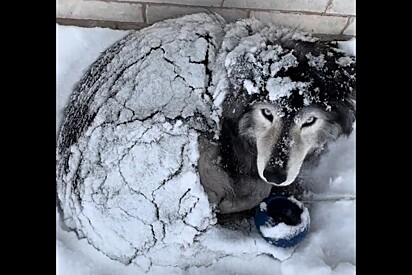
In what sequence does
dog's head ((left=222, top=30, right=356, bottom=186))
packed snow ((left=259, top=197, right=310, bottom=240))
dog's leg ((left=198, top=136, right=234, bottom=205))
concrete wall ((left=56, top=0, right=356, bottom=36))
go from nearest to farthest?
1. dog's head ((left=222, top=30, right=356, bottom=186))
2. dog's leg ((left=198, top=136, right=234, bottom=205))
3. packed snow ((left=259, top=197, right=310, bottom=240))
4. concrete wall ((left=56, top=0, right=356, bottom=36))

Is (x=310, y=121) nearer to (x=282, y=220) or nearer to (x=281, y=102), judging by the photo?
(x=281, y=102)

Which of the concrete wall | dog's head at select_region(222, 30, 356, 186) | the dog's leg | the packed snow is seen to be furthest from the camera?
the concrete wall

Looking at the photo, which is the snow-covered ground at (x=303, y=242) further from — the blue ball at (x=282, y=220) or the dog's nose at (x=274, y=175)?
the dog's nose at (x=274, y=175)

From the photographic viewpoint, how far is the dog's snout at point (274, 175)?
1.88 metres

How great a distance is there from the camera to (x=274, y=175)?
Result: 74.3 inches

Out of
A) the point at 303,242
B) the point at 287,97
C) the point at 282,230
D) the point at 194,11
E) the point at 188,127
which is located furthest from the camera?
the point at 194,11

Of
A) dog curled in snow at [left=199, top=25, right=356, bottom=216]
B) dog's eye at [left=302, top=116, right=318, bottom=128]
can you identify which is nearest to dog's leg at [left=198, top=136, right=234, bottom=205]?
dog curled in snow at [left=199, top=25, right=356, bottom=216]

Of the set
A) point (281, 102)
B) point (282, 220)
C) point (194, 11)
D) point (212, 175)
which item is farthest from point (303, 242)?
point (194, 11)

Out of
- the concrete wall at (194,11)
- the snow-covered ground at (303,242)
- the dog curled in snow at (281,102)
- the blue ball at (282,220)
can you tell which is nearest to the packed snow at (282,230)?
the blue ball at (282,220)

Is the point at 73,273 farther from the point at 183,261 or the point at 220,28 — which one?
the point at 220,28

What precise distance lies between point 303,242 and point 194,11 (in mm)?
1131

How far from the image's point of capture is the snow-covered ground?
7.25ft

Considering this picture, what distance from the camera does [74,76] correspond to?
7.85 feet

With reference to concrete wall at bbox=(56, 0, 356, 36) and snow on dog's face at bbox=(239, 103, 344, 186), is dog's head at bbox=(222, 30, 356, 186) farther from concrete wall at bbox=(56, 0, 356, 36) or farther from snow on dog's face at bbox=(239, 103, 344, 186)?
concrete wall at bbox=(56, 0, 356, 36)
